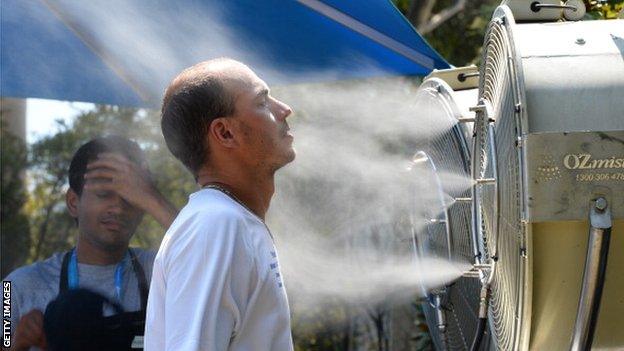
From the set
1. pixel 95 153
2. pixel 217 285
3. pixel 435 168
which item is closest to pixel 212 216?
pixel 217 285

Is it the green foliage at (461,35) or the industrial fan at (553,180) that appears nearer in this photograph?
the industrial fan at (553,180)

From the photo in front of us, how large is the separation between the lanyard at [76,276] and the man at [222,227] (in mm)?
2683

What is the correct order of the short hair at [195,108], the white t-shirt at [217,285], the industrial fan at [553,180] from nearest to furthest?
the white t-shirt at [217,285] < the short hair at [195,108] < the industrial fan at [553,180]

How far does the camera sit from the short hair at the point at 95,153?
227 inches

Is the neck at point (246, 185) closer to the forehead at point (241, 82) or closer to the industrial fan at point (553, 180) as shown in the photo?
the forehead at point (241, 82)

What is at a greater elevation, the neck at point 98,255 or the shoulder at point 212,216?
the neck at point 98,255

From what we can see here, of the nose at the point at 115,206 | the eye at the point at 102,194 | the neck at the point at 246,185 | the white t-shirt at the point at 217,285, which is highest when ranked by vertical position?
the eye at the point at 102,194

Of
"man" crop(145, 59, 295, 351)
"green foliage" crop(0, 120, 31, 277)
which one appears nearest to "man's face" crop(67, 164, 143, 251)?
"green foliage" crop(0, 120, 31, 277)

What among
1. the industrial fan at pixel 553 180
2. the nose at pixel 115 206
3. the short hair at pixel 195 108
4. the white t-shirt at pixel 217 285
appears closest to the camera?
the white t-shirt at pixel 217 285

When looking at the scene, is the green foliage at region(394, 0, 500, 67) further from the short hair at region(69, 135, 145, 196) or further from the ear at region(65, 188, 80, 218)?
the ear at region(65, 188, 80, 218)

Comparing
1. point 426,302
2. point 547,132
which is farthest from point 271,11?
point 547,132

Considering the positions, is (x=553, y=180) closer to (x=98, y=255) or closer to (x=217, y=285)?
(x=217, y=285)

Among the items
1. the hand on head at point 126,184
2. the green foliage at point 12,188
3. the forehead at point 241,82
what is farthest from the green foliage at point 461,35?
the forehead at point 241,82

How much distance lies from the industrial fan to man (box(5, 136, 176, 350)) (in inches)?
90.3
